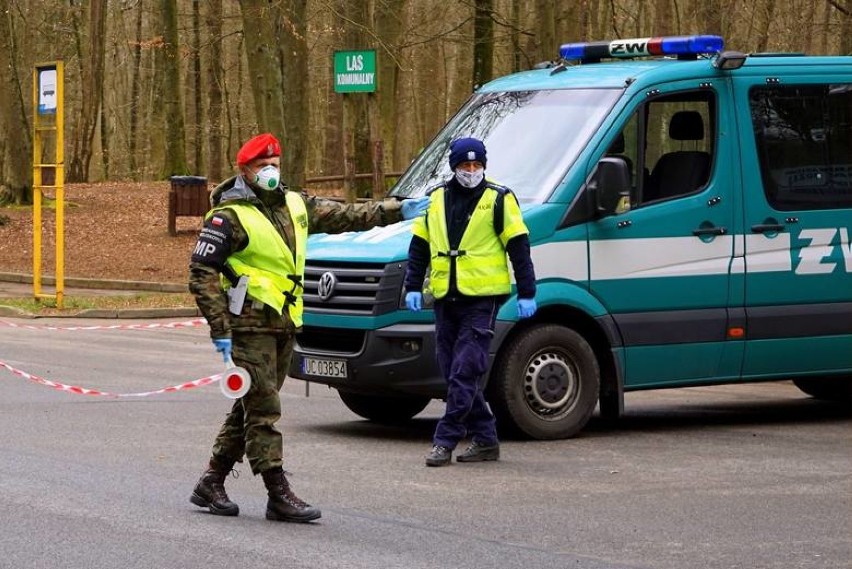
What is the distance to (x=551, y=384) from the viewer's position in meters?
10.6

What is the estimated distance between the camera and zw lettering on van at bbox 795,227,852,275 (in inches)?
449

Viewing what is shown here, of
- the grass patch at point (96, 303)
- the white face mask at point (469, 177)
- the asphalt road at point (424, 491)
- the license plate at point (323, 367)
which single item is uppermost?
the white face mask at point (469, 177)

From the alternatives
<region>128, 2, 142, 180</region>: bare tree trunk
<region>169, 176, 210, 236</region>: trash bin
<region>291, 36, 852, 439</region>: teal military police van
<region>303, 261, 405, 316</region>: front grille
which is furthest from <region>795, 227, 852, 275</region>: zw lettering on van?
<region>128, 2, 142, 180</region>: bare tree trunk

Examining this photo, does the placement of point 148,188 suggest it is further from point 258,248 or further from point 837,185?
point 258,248

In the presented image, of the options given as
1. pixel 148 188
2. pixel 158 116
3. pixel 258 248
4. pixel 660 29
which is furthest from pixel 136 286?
pixel 158 116

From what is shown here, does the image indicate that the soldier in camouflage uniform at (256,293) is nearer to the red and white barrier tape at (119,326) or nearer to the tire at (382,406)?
the tire at (382,406)

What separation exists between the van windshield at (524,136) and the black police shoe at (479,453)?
1.76 m

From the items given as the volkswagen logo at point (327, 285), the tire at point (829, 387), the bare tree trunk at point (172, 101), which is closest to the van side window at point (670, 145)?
the volkswagen logo at point (327, 285)

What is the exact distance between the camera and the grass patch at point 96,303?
21.0 meters

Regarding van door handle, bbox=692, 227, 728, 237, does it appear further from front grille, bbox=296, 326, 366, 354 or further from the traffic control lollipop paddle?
the traffic control lollipop paddle

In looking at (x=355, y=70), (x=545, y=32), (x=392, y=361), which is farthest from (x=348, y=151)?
(x=392, y=361)

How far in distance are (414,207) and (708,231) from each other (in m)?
2.34

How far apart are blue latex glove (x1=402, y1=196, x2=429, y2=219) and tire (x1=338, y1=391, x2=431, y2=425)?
5.49 feet

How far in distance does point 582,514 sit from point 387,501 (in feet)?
3.26
